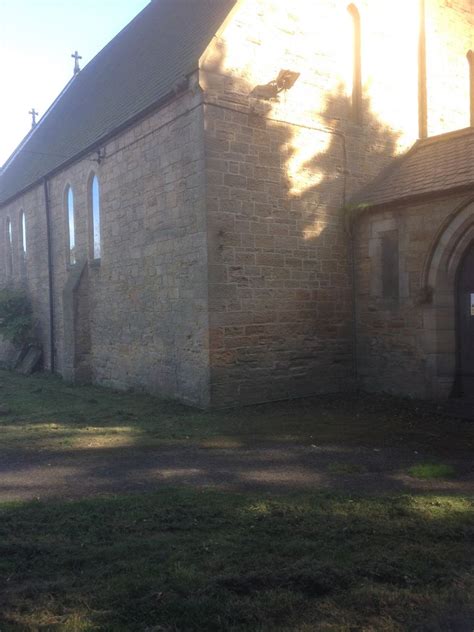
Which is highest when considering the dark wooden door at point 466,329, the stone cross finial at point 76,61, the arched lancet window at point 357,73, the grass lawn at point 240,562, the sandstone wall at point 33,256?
the stone cross finial at point 76,61

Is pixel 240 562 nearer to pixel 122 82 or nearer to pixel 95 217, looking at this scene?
pixel 95 217

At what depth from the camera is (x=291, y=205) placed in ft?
37.2

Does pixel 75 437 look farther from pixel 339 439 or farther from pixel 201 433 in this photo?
pixel 339 439

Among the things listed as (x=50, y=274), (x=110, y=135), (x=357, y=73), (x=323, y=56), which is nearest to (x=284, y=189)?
(x=323, y=56)

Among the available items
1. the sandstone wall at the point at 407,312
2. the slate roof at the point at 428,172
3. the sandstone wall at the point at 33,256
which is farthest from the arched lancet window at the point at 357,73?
the sandstone wall at the point at 33,256

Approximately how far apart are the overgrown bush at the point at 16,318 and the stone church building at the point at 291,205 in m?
6.22

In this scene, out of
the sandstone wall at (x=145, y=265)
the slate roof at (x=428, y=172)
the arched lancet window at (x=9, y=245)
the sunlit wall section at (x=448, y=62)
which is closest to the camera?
the slate roof at (x=428, y=172)

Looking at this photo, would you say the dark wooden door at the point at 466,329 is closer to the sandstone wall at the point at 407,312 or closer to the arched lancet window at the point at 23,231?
the sandstone wall at the point at 407,312

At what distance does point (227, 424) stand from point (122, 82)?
36.9ft

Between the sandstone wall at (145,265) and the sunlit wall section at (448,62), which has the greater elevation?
the sunlit wall section at (448,62)

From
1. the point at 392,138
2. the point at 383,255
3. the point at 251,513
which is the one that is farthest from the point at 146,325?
the point at 251,513

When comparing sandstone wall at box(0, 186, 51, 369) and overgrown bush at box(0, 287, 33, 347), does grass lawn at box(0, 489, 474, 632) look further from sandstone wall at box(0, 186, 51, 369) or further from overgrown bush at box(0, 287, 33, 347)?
overgrown bush at box(0, 287, 33, 347)

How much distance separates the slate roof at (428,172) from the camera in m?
10.2

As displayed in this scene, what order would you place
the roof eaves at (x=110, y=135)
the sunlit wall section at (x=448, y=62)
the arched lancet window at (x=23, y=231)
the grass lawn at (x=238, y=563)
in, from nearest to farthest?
the grass lawn at (x=238, y=563) < the roof eaves at (x=110, y=135) < the sunlit wall section at (x=448, y=62) < the arched lancet window at (x=23, y=231)
